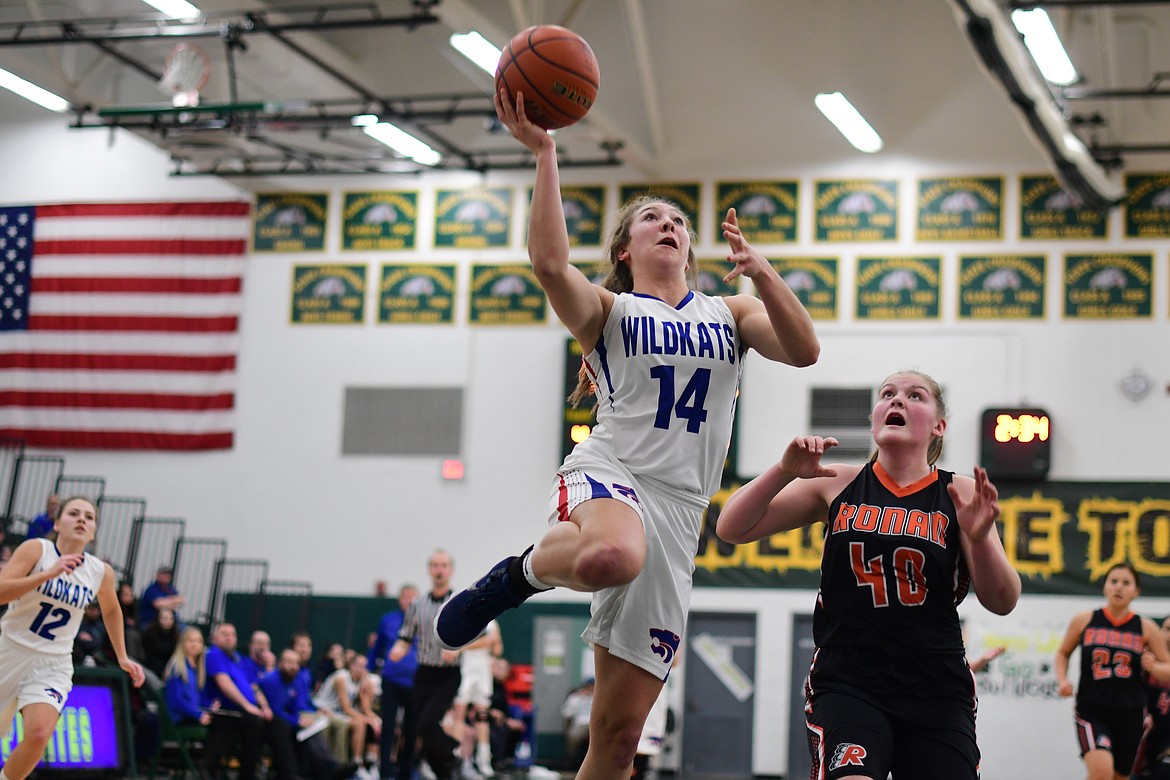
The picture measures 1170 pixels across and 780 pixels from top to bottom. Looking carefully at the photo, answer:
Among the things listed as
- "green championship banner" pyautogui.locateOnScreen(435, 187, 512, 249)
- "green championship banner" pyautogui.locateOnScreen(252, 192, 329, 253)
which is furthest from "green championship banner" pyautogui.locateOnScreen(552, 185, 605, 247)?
"green championship banner" pyautogui.locateOnScreen(252, 192, 329, 253)

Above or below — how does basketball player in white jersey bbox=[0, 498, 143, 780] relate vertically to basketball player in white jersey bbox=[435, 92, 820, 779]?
below

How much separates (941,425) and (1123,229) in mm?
15030

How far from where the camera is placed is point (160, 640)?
610 inches

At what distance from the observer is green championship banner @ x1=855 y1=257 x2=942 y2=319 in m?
19.0

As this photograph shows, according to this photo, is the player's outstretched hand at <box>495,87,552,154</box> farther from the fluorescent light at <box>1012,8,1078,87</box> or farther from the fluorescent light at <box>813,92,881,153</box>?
the fluorescent light at <box>813,92,881,153</box>

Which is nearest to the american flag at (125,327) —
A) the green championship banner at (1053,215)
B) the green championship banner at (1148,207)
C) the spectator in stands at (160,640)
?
the spectator in stands at (160,640)

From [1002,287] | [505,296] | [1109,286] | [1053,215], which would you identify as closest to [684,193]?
[505,296]

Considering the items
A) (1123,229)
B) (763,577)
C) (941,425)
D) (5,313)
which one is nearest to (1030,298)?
(1123,229)

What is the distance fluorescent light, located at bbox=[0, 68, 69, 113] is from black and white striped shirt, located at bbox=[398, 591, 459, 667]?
1057cm

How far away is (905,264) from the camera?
62.7 ft

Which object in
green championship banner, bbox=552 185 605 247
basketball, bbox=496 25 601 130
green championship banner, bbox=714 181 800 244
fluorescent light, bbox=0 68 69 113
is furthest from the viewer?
green championship banner, bbox=552 185 605 247

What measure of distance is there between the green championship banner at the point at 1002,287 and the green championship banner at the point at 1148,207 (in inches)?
52.7

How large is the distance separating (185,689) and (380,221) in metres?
10.2

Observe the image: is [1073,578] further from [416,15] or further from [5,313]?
[5,313]
